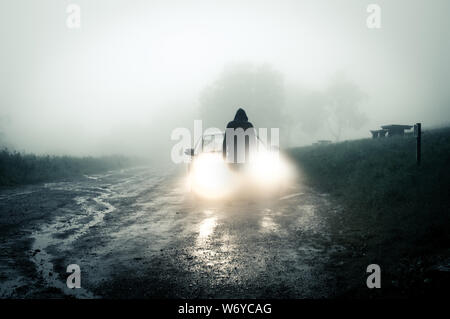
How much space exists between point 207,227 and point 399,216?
12.0 feet

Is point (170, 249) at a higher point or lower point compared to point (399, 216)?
lower

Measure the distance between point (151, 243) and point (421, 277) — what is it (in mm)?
3722

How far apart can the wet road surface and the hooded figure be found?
1367 mm

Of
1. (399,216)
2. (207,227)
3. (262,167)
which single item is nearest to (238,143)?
(262,167)

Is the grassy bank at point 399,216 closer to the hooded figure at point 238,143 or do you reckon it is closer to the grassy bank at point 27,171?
the hooded figure at point 238,143

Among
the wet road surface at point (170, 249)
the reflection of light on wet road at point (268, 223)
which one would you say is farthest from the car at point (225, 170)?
the reflection of light on wet road at point (268, 223)

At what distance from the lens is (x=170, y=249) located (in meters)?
4.14

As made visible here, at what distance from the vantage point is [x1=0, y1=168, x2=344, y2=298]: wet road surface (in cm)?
290

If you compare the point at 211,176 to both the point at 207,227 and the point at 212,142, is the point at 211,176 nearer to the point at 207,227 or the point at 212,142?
the point at 212,142

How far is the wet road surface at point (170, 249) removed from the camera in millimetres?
2896

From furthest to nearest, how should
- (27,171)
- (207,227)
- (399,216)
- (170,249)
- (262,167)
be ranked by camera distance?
(27,171) → (262,167) → (207,227) → (399,216) → (170,249)

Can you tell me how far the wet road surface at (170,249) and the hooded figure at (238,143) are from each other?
137 centimetres

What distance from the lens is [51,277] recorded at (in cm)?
319
